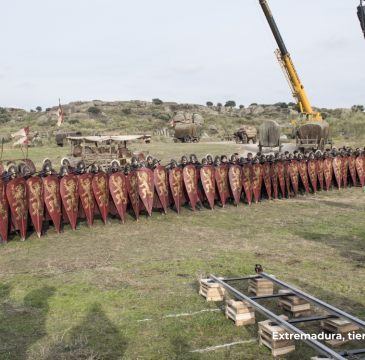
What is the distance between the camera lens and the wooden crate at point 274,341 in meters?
3.26

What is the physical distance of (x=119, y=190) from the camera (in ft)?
28.7

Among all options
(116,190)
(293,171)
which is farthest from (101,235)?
(293,171)

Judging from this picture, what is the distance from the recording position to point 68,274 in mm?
5512

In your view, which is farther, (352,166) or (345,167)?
(352,166)

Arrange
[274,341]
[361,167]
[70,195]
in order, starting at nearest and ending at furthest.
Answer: [274,341]
[70,195]
[361,167]

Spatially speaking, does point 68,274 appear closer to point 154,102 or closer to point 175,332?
point 175,332

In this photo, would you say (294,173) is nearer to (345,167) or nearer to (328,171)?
(328,171)

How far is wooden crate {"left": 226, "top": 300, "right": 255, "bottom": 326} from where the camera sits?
380cm

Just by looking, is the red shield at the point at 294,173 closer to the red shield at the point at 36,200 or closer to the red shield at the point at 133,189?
the red shield at the point at 133,189

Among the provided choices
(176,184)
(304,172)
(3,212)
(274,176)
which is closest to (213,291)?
(3,212)

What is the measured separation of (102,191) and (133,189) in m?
0.83

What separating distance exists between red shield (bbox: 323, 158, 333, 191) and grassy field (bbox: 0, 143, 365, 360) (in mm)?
3646

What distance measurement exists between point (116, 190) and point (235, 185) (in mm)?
3638

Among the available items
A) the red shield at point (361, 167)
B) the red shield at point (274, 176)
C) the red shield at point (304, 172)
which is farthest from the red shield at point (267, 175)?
the red shield at point (361, 167)
